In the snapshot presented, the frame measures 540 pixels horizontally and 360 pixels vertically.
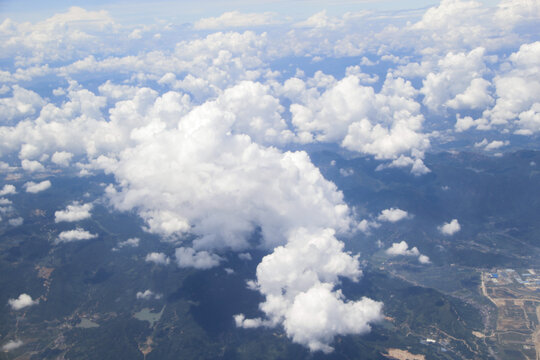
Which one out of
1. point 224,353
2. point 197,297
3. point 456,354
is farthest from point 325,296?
point 197,297

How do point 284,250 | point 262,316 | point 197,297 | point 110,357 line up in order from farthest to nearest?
point 197,297 < point 262,316 < point 284,250 < point 110,357

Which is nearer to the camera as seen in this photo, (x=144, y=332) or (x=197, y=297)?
(x=144, y=332)

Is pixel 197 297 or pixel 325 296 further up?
pixel 325 296

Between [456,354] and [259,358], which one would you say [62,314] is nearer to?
[259,358]

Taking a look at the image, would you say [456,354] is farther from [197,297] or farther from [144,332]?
[144,332]

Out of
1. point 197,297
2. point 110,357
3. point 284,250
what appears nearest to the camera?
point 110,357

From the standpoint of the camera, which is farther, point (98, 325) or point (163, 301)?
point (163, 301)

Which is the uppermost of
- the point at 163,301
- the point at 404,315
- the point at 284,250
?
the point at 284,250


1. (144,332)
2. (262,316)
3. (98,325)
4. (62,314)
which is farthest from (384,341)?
(62,314)

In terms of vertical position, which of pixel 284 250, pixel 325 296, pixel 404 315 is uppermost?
pixel 284 250
